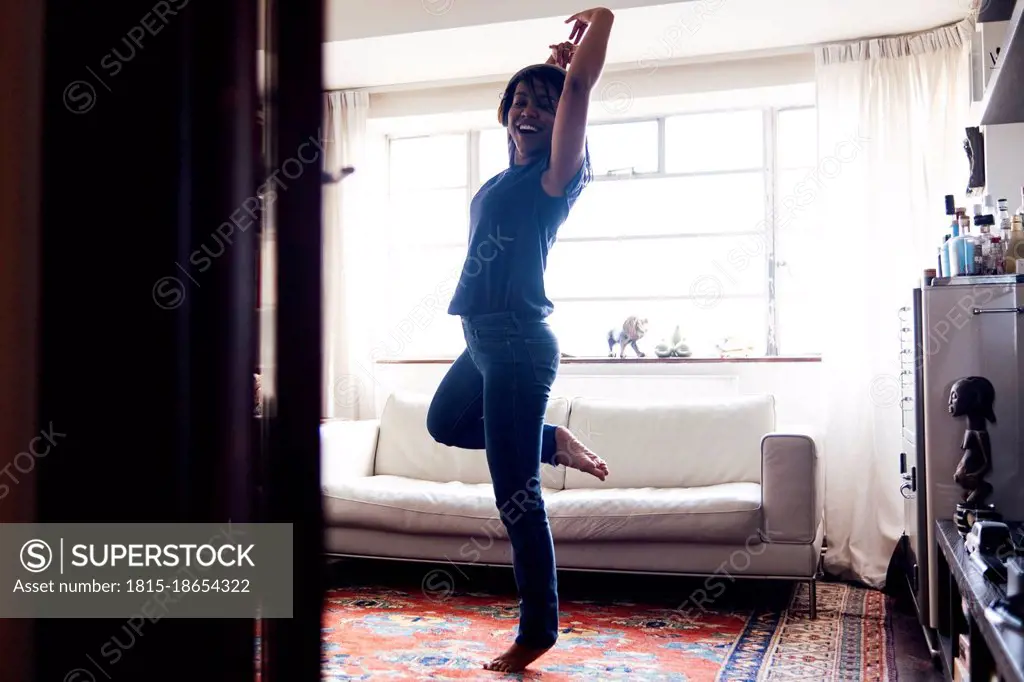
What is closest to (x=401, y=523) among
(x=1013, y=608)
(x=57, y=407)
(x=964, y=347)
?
(x=964, y=347)

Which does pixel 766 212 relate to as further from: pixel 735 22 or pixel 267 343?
pixel 267 343

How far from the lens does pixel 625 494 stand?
3.05 meters

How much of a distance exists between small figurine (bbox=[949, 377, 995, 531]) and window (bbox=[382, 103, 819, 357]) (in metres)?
1.77

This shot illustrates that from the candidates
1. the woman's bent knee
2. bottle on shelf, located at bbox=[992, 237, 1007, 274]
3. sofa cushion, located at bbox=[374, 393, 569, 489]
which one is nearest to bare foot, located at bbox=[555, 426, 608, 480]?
the woman's bent knee

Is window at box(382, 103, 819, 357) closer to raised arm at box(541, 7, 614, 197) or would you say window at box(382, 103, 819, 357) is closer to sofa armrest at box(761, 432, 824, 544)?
sofa armrest at box(761, 432, 824, 544)

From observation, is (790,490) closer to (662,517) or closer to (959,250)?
(662,517)

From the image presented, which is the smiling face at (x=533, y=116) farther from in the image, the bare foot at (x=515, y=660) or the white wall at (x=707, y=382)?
the white wall at (x=707, y=382)

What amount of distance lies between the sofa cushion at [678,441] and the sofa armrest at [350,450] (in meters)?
0.86

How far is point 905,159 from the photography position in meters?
3.62

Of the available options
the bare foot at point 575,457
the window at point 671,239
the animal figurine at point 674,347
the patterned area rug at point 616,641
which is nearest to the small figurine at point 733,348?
the window at point 671,239

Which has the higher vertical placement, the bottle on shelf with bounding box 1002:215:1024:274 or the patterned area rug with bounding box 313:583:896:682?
the bottle on shelf with bounding box 1002:215:1024:274

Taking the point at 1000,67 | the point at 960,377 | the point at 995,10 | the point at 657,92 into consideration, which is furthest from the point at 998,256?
the point at 657,92

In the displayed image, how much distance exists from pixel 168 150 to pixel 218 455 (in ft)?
0.50

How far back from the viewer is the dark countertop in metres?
1.02
